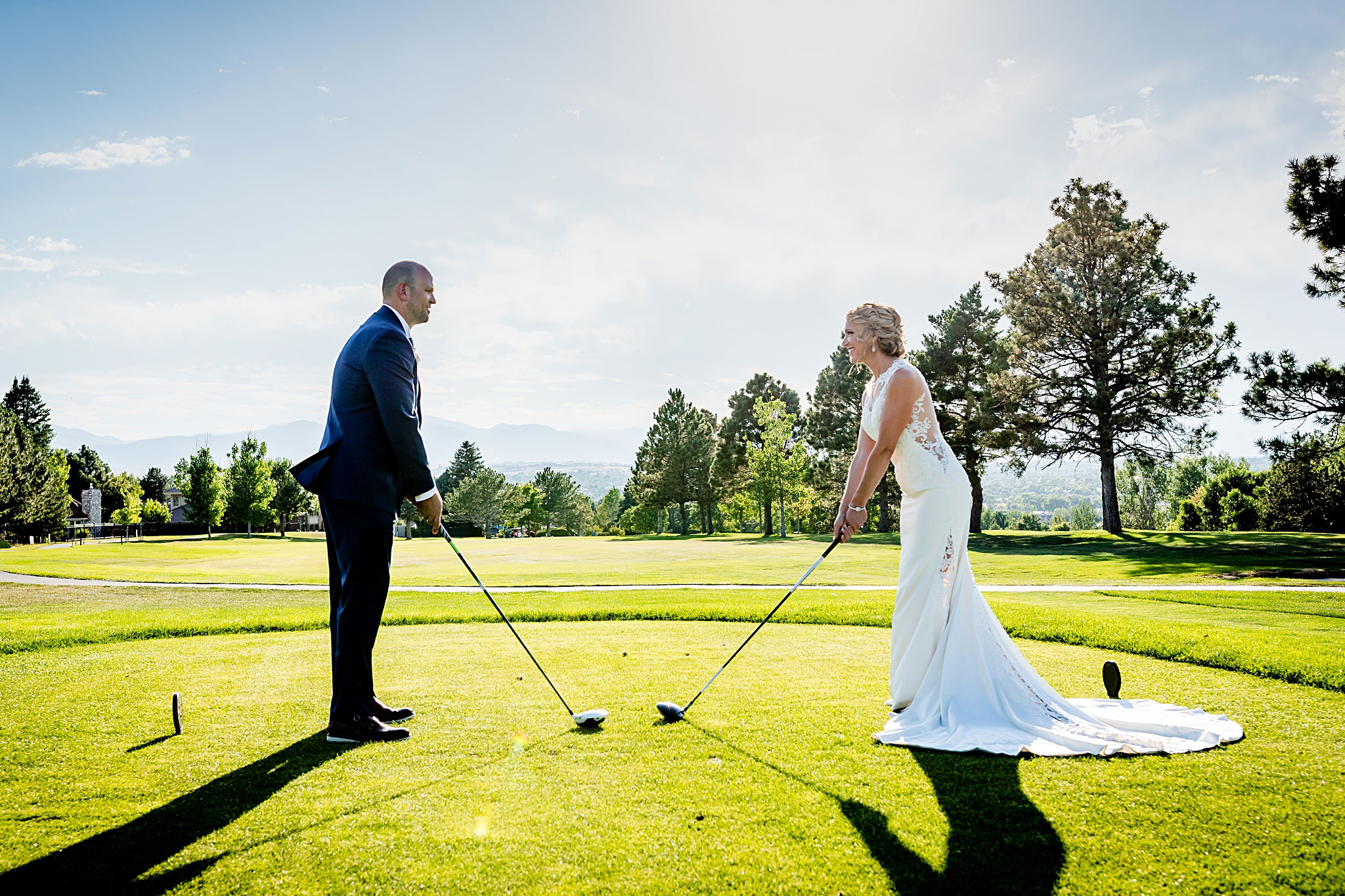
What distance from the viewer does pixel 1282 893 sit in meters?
2.32

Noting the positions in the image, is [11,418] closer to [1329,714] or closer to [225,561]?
[225,561]

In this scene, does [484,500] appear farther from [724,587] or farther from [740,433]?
[724,587]

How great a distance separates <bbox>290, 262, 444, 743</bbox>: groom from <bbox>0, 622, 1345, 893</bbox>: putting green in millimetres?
615

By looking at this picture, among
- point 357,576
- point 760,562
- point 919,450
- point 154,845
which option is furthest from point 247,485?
point 919,450

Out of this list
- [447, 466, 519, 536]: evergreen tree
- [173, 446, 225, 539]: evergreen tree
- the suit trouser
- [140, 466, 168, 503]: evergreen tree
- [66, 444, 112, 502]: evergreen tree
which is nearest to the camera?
the suit trouser

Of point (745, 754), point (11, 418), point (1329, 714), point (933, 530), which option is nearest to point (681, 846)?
point (745, 754)

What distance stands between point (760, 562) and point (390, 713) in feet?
65.9

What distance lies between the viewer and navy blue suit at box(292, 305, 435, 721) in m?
4.29

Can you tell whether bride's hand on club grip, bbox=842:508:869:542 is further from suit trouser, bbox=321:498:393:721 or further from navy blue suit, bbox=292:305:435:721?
suit trouser, bbox=321:498:393:721

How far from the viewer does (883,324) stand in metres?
4.95

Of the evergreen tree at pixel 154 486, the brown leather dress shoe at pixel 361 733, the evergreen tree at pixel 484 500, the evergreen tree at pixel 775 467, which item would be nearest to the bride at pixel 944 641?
the brown leather dress shoe at pixel 361 733

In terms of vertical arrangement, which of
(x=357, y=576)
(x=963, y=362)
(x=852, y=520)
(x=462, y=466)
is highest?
(x=963, y=362)

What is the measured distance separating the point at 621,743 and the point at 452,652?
132 inches

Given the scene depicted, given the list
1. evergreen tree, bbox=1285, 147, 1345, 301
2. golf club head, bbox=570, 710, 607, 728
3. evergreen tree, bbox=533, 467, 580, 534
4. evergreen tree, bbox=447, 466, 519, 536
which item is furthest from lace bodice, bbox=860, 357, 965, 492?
evergreen tree, bbox=533, 467, 580, 534
